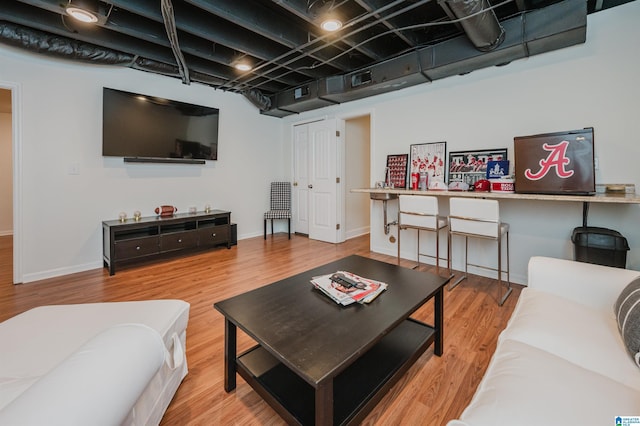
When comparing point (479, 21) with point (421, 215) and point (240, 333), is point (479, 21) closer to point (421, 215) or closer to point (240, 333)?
point (421, 215)

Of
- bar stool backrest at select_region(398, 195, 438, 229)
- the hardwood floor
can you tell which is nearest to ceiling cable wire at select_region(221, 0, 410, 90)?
bar stool backrest at select_region(398, 195, 438, 229)

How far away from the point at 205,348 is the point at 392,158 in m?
3.24

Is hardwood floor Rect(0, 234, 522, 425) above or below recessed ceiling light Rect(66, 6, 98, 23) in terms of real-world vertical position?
below

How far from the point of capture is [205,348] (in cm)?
186

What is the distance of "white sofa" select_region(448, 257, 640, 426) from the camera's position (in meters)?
0.79

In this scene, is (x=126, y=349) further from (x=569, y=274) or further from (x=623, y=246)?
(x=623, y=246)

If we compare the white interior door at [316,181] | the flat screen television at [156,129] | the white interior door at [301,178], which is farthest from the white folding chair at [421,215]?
the flat screen television at [156,129]

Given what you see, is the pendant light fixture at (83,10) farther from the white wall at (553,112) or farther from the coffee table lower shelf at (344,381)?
the white wall at (553,112)

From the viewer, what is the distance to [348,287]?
5.25 feet

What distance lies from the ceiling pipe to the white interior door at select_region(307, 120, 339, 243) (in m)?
2.46

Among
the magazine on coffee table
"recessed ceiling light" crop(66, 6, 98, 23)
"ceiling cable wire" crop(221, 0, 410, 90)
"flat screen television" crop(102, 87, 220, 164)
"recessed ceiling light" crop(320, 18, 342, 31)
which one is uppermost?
"ceiling cable wire" crop(221, 0, 410, 90)

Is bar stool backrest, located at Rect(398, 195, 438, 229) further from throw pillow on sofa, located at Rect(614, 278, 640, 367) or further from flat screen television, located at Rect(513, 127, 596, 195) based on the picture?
throw pillow on sofa, located at Rect(614, 278, 640, 367)

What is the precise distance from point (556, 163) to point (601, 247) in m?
0.76

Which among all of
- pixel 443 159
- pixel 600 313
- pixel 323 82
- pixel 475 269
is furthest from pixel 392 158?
pixel 600 313
